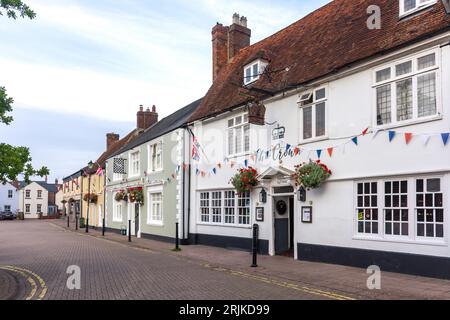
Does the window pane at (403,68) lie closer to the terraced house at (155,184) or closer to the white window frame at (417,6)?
the white window frame at (417,6)

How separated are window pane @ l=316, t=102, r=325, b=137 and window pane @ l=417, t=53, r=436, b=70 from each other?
3413mm

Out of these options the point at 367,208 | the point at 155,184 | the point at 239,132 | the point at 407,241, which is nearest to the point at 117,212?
the point at 155,184

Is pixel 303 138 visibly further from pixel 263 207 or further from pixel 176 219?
pixel 176 219

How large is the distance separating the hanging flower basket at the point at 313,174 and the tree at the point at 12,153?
8.10 m

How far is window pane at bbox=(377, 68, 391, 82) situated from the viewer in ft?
37.7

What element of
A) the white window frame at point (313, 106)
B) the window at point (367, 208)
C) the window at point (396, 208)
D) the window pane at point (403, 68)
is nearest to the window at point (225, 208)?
the white window frame at point (313, 106)

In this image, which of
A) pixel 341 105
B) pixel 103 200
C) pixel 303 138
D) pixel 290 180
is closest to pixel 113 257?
pixel 290 180

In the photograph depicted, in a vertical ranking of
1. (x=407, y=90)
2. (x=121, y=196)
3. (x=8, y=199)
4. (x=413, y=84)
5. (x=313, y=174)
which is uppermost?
(x=413, y=84)

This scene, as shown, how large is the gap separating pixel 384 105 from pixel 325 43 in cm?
447

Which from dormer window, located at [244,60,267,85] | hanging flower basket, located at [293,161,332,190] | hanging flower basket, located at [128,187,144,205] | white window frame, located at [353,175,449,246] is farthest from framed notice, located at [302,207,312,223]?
hanging flower basket, located at [128,187,144,205]

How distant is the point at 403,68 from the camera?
1111 centimetres

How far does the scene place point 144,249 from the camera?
18.8 meters

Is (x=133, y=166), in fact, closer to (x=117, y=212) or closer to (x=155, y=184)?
(x=117, y=212)
